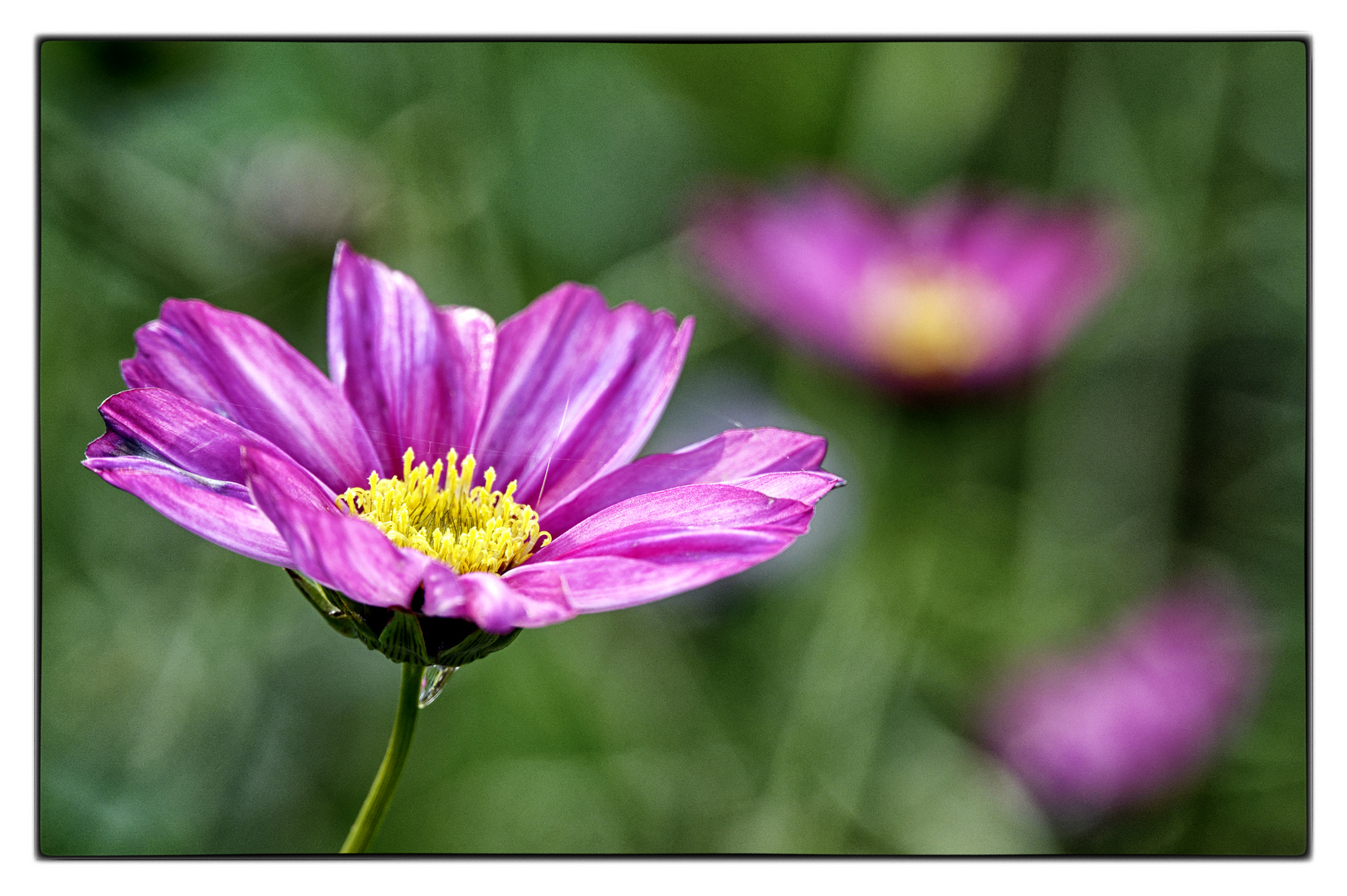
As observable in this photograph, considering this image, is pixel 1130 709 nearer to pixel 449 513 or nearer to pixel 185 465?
pixel 449 513

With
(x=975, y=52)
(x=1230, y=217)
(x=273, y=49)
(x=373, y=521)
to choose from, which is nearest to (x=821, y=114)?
(x=975, y=52)

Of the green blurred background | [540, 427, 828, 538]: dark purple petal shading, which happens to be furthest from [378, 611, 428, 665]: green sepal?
the green blurred background

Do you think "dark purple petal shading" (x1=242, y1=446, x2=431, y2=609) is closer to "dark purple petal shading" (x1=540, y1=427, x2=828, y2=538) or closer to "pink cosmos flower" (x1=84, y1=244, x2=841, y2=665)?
"pink cosmos flower" (x1=84, y1=244, x2=841, y2=665)

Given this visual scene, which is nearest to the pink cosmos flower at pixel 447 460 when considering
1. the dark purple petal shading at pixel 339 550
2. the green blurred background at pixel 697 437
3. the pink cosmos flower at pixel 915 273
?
the dark purple petal shading at pixel 339 550

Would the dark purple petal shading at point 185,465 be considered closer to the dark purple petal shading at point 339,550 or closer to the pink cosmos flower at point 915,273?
the dark purple petal shading at point 339,550

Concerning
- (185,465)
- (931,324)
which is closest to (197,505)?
(185,465)
